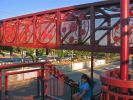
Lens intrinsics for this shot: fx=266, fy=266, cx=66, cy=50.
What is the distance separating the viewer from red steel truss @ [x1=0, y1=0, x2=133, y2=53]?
25.5 feet

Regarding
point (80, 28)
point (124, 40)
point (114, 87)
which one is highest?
point (80, 28)

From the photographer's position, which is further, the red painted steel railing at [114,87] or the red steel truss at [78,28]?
the red steel truss at [78,28]

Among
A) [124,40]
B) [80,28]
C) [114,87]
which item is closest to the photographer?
[124,40]

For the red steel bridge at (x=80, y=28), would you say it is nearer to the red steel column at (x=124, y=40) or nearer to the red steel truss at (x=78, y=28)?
the red steel truss at (x=78, y=28)

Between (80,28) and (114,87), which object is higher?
(80,28)

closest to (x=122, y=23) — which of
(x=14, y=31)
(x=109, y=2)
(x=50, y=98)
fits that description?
(x=109, y=2)

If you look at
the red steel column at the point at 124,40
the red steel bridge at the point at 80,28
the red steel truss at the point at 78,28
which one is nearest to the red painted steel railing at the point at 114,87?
the red steel column at the point at 124,40

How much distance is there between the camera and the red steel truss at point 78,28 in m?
7.77

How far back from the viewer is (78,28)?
8578 millimetres

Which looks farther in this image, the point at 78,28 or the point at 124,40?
the point at 78,28

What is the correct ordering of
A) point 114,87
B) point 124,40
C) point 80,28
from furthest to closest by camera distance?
point 80,28, point 114,87, point 124,40

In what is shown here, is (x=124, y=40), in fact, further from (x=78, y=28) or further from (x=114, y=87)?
(x=78, y=28)

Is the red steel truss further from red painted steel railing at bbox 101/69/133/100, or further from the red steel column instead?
red painted steel railing at bbox 101/69/133/100

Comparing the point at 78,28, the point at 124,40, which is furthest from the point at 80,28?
the point at 124,40
